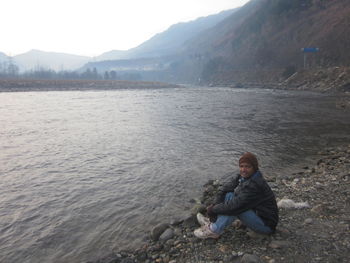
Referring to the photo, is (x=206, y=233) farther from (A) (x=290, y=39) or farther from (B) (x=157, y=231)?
(A) (x=290, y=39)

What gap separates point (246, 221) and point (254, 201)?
61 centimetres

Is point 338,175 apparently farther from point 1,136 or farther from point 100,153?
point 1,136

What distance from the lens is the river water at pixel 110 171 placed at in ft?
23.4

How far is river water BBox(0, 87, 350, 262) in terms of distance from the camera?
714cm

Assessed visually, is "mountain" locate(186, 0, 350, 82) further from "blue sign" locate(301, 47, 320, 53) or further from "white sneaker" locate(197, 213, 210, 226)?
"white sneaker" locate(197, 213, 210, 226)

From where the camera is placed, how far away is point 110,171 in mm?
12148

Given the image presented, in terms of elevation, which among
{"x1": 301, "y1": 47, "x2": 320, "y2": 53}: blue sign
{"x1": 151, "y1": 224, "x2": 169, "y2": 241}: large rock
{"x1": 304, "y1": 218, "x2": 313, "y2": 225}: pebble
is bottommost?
{"x1": 151, "y1": 224, "x2": 169, "y2": 241}: large rock

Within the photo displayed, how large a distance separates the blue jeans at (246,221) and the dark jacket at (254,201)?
99 millimetres

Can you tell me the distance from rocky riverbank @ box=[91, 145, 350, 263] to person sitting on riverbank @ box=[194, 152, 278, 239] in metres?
0.37

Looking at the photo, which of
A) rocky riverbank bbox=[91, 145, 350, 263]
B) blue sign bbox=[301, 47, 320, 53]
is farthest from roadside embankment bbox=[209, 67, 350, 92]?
rocky riverbank bbox=[91, 145, 350, 263]

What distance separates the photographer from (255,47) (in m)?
146

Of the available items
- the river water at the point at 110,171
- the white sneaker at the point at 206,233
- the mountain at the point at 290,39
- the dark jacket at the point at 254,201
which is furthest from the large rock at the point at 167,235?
the mountain at the point at 290,39

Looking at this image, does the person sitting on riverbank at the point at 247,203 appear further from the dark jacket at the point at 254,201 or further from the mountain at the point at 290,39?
the mountain at the point at 290,39

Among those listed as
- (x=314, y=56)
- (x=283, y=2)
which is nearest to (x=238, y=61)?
(x=283, y=2)
